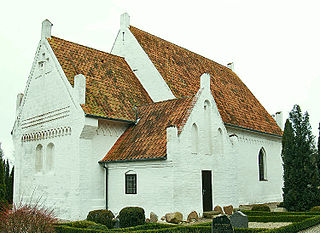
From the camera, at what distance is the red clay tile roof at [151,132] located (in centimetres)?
1842

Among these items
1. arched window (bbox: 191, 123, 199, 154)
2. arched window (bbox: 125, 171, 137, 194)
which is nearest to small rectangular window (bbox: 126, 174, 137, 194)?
arched window (bbox: 125, 171, 137, 194)

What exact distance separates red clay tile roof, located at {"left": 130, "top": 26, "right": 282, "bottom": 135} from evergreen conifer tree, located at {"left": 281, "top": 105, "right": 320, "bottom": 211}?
4.23 m

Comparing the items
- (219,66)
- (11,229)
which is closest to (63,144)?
(11,229)

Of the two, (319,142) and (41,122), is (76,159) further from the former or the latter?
(319,142)

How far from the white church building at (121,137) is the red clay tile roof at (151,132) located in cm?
7

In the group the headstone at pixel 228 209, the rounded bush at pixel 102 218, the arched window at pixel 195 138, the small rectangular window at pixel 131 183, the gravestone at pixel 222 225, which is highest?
the arched window at pixel 195 138

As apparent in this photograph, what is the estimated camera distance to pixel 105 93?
21344mm

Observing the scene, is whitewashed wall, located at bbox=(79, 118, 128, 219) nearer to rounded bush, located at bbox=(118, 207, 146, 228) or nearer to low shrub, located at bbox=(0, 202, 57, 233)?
rounded bush, located at bbox=(118, 207, 146, 228)

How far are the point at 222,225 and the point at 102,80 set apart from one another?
13.1m

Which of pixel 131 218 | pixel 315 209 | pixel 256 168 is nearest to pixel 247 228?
pixel 131 218

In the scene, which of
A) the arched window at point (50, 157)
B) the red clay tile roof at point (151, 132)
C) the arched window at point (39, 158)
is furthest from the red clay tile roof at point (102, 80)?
the arched window at point (39, 158)

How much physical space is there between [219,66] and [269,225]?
19568 mm

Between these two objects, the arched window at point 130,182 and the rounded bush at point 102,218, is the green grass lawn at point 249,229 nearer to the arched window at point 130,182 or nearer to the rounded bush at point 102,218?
the rounded bush at point 102,218

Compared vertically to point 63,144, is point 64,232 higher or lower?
lower
